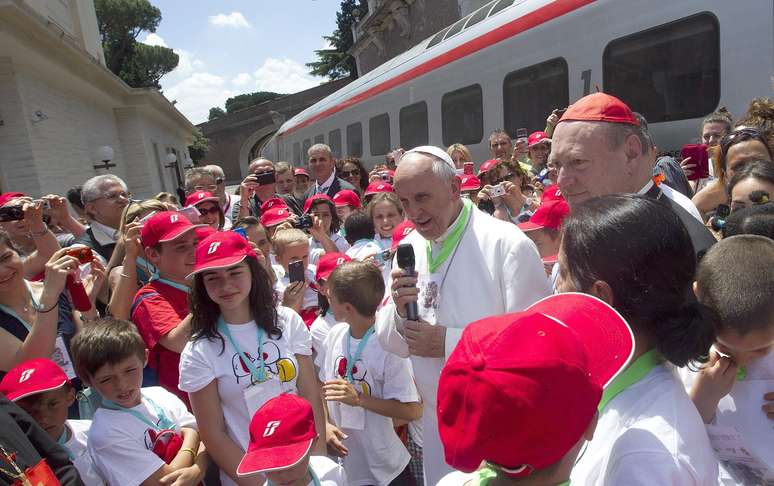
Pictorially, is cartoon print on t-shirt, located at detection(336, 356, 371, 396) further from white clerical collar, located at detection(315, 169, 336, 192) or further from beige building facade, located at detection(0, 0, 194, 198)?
beige building facade, located at detection(0, 0, 194, 198)

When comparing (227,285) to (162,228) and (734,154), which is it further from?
(734,154)

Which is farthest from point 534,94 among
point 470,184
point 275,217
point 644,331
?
point 644,331

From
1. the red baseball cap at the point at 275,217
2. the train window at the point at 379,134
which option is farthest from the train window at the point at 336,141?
the red baseball cap at the point at 275,217

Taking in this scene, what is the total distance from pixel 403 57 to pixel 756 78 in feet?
25.1

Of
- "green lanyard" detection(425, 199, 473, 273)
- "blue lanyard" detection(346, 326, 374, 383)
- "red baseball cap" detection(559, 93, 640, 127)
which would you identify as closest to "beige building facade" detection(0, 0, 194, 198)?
"blue lanyard" detection(346, 326, 374, 383)

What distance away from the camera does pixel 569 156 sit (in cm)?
210

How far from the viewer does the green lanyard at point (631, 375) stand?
1.13 meters

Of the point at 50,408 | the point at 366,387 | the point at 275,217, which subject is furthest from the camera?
the point at 275,217

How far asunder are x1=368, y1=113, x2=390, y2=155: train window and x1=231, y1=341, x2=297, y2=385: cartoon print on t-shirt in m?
8.73

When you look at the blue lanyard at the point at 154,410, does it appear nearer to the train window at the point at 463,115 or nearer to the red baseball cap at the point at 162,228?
the red baseball cap at the point at 162,228

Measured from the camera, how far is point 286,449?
180 cm

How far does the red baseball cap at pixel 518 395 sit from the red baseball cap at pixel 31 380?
6.26 ft

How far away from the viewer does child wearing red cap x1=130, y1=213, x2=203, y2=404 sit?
2.54 metres

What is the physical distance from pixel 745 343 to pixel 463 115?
720cm
